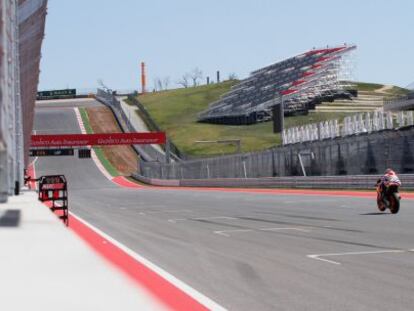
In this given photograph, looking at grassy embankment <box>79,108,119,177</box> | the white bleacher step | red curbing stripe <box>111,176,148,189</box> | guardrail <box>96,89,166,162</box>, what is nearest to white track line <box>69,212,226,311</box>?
red curbing stripe <box>111,176,148,189</box>

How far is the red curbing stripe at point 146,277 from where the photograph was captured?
823 cm

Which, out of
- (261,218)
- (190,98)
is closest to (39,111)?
(190,98)

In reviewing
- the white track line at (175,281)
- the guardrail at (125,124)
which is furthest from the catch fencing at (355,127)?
the guardrail at (125,124)

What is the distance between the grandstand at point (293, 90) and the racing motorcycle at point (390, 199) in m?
102

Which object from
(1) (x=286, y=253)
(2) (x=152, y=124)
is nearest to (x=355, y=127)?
(1) (x=286, y=253)

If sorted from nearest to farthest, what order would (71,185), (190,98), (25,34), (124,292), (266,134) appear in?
(124,292) → (25,34) → (71,185) → (266,134) → (190,98)

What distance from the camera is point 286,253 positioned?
12930 mm

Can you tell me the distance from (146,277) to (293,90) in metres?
119

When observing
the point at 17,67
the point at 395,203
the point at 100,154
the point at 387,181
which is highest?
the point at 17,67

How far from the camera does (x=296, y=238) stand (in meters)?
15.7

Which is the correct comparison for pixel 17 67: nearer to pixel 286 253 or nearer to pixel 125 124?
pixel 286 253

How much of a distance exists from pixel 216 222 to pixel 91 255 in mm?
→ 9368

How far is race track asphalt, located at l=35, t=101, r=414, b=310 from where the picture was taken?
8.55 m

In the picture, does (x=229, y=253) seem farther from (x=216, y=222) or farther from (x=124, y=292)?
(x=216, y=222)
